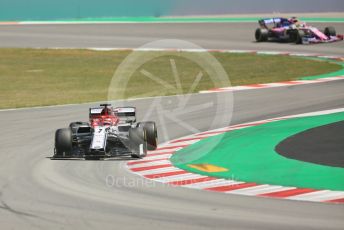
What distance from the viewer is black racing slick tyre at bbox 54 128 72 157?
1404cm

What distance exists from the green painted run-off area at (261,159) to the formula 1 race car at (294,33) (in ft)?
70.7

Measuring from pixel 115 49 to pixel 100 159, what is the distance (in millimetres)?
27054

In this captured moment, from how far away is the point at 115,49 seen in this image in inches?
1593

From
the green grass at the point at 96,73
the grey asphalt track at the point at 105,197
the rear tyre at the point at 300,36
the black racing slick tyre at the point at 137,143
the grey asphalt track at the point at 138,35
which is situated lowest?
the grey asphalt track at the point at 105,197


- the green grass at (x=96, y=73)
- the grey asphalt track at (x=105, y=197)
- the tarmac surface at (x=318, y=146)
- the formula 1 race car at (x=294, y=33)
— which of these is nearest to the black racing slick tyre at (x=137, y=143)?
the grey asphalt track at (x=105, y=197)

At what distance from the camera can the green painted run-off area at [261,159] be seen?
11.9m

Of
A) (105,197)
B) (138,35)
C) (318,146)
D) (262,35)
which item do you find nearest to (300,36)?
(262,35)

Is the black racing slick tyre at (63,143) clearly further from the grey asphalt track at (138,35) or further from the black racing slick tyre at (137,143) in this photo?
the grey asphalt track at (138,35)

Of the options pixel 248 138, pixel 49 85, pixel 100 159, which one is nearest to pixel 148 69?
pixel 49 85

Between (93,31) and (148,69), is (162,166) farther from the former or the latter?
(93,31)

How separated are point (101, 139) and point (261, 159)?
2.61 metres

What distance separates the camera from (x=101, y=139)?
1378cm
